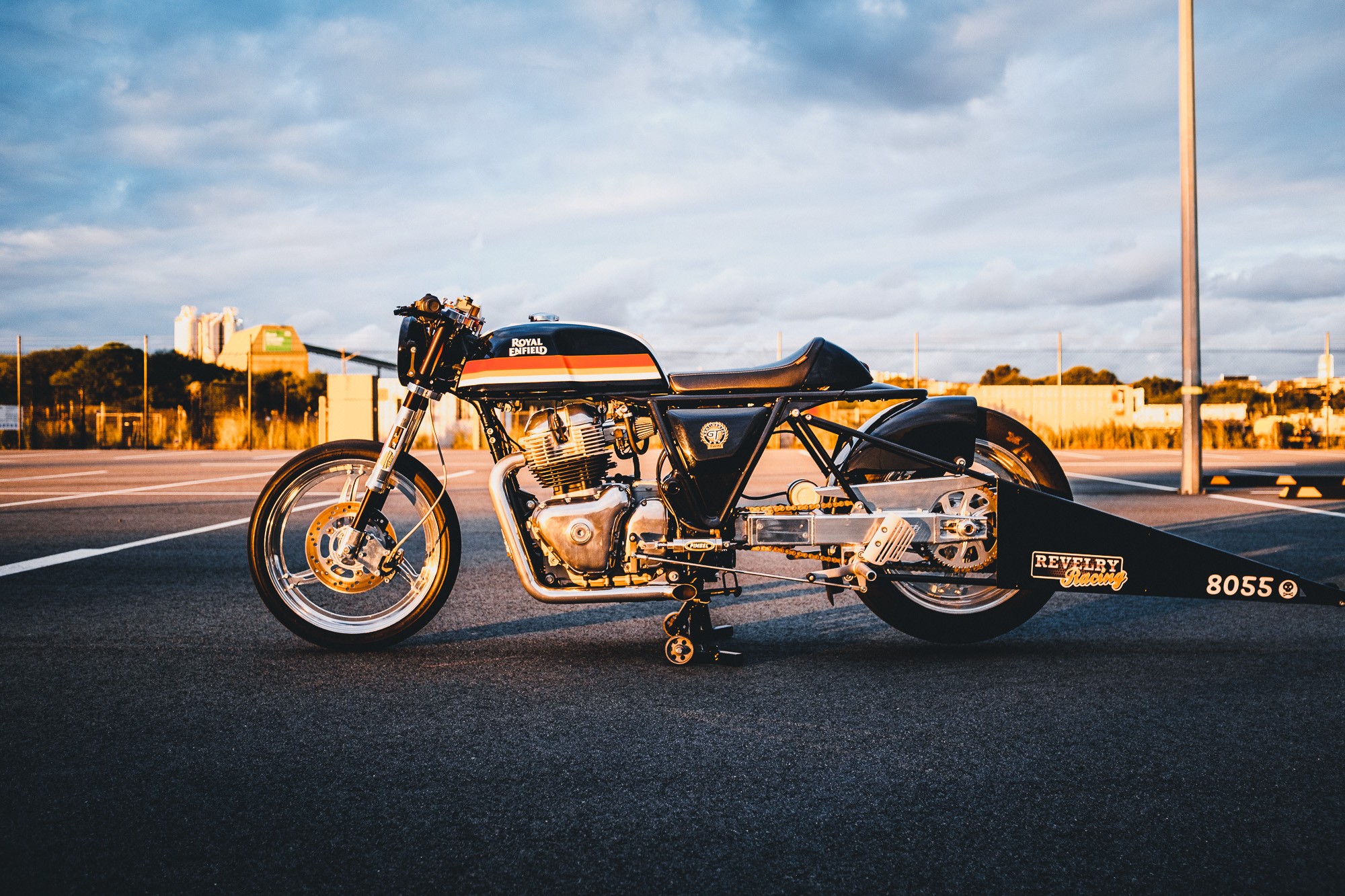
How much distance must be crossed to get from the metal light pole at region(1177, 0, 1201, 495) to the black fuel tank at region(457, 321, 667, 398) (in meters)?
8.45

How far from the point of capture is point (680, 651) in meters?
3.31

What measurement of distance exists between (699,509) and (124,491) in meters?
9.74

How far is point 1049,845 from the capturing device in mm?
1891

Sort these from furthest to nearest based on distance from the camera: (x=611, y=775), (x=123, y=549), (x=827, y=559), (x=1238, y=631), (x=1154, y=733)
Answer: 1. (x=123, y=549)
2. (x=1238, y=631)
3. (x=827, y=559)
4. (x=1154, y=733)
5. (x=611, y=775)

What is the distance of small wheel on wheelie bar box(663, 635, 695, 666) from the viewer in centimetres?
331

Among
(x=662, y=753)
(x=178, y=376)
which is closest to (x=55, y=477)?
(x=662, y=753)

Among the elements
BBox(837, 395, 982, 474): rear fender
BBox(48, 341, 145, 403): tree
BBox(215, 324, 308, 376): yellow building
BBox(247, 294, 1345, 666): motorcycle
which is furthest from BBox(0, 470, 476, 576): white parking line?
BBox(215, 324, 308, 376): yellow building

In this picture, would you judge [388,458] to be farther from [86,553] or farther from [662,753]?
[86,553]

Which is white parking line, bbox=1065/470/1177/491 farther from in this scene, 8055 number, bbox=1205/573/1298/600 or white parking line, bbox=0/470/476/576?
white parking line, bbox=0/470/476/576

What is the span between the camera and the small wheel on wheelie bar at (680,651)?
3311mm

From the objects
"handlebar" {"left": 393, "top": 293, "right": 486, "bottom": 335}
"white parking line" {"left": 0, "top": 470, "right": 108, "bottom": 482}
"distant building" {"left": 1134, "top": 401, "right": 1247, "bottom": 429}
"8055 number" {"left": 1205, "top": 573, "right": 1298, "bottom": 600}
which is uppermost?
"distant building" {"left": 1134, "top": 401, "right": 1247, "bottom": 429}

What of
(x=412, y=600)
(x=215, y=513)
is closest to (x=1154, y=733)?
(x=412, y=600)

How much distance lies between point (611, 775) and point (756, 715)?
0.62 meters

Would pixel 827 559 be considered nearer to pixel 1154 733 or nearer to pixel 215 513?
pixel 1154 733
